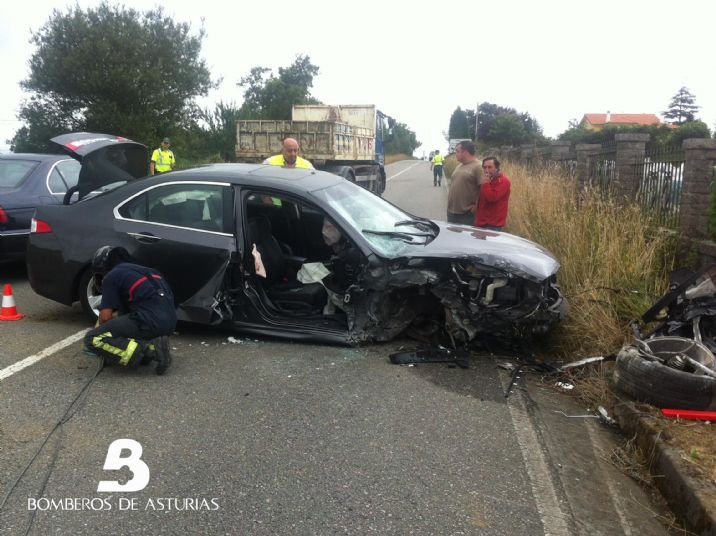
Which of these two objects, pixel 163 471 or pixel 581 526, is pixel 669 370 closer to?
pixel 581 526

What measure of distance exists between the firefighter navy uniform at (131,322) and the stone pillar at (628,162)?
22.2ft

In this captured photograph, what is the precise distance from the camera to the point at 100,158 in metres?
6.45

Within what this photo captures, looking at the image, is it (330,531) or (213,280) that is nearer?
(330,531)

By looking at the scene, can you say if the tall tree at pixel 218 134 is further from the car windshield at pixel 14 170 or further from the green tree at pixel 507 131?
the green tree at pixel 507 131

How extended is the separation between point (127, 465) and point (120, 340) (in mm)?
1436

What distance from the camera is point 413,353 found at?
514cm

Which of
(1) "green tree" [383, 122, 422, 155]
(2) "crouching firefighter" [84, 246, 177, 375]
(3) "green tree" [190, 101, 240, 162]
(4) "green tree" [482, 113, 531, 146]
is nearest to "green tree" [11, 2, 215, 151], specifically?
(3) "green tree" [190, 101, 240, 162]

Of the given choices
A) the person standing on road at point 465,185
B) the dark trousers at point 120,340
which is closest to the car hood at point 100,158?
the dark trousers at point 120,340

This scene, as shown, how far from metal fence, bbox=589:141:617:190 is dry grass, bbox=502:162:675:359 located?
3.21 feet

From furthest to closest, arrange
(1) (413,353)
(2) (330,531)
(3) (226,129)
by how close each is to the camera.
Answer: (3) (226,129)
(1) (413,353)
(2) (330,531)

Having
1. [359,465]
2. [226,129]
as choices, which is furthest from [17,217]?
[226,129]

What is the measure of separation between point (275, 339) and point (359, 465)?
220cm

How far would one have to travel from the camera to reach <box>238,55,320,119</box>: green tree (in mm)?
48500

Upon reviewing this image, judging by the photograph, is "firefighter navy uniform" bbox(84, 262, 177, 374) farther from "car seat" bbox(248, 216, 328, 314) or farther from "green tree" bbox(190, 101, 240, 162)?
"green tree" bbox(190, 101, 240, 162)
